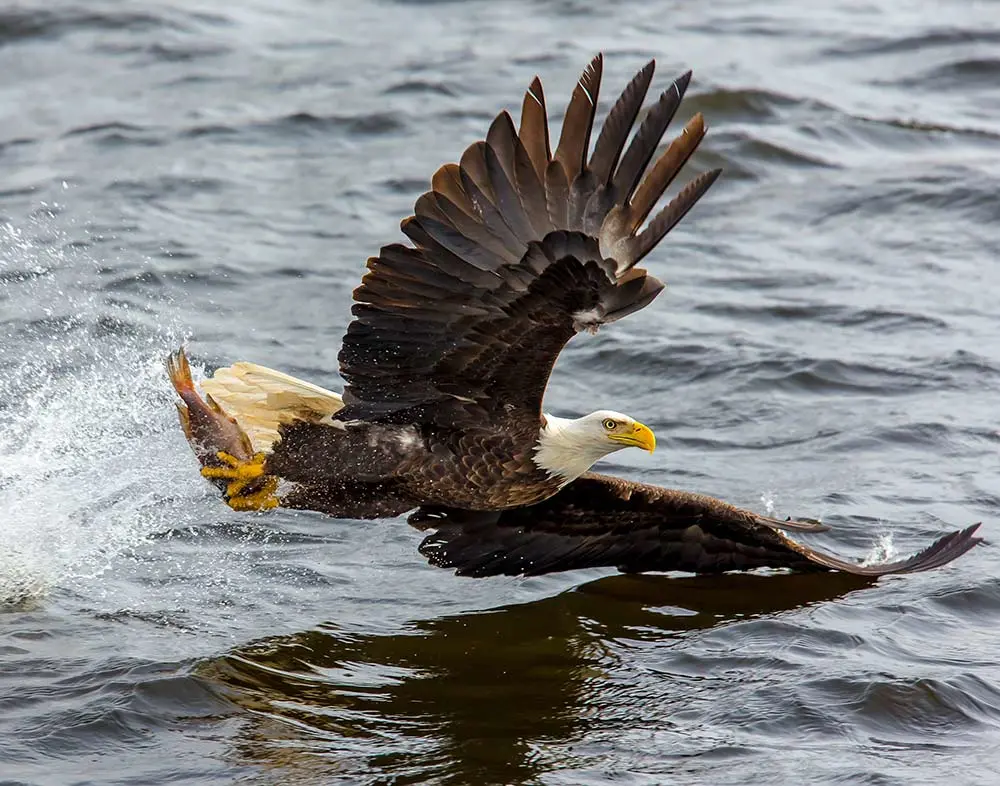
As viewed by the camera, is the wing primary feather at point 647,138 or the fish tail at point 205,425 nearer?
the wing primary feather at point 647,138

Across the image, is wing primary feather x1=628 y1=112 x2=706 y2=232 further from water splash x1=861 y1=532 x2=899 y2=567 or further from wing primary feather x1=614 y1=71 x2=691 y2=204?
water splash x1=861 y1=532 x2=899 y2=567

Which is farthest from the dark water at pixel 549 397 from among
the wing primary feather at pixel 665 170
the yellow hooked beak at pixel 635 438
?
the wing primary feather at pixel 665 170

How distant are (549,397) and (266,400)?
2.82 meters

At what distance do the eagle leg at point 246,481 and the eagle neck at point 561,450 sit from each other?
1.01m

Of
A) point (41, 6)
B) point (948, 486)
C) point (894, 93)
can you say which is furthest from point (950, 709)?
point (41, 6)

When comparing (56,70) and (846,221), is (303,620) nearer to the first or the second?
(846,221)

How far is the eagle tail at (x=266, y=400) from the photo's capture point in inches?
236

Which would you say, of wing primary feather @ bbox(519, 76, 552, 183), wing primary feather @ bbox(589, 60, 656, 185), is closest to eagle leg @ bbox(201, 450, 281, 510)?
wing primary feather @ bbox(519, 76, 552, 183)

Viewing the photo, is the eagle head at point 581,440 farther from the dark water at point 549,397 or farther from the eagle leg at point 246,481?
the eagle leg at point 246,481

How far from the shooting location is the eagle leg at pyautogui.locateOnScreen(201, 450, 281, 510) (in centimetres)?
604

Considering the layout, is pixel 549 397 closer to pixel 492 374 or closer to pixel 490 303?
pixel 492 374

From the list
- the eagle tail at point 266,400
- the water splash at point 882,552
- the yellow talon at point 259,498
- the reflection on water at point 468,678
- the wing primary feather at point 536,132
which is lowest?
the reflection on water at point 468,678

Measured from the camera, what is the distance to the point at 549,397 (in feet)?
28.3

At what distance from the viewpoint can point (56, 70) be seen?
1255cm
